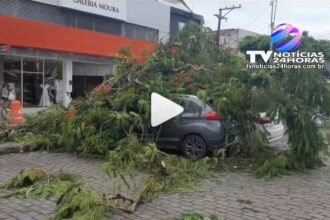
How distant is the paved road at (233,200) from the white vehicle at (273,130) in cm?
112

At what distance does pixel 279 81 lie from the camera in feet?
31.4

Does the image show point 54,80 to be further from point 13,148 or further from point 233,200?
A: point 233,200

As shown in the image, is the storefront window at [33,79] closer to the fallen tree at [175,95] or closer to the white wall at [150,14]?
the white wall at [150,14]

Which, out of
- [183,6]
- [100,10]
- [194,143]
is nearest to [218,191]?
[194,143]

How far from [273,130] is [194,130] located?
1.81 m

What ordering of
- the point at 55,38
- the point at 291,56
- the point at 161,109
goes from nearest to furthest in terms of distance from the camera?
the point at 291,56, the point at 161,109, the point at 55,38

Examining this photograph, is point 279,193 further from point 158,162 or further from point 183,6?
point 183,6

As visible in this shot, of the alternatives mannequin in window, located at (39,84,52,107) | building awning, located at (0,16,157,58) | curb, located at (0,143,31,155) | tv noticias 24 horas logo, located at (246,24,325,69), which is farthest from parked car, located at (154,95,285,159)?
mannequin in window, located at (39,84,52,107)

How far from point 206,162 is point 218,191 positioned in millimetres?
1858

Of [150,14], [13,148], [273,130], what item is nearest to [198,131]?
[273,130]

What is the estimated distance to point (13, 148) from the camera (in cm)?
1095

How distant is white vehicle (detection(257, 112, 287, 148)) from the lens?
9492 mm

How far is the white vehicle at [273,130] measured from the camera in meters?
9.49

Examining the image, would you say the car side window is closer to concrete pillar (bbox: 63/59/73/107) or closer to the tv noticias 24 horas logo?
the tv noticias 24 horas logo
